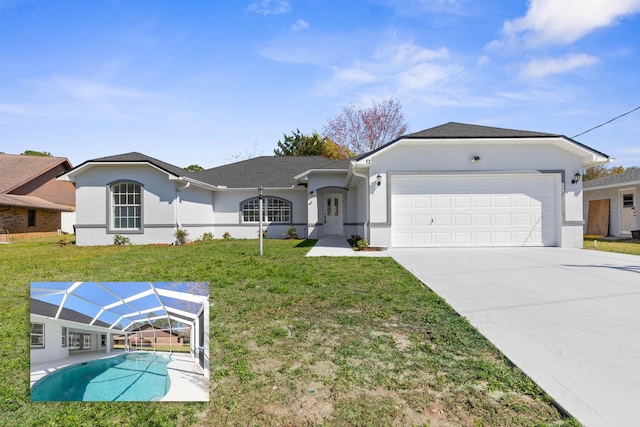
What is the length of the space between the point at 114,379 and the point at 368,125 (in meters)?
34.9

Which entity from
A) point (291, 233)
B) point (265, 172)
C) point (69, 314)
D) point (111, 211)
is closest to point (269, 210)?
point (291, 233)

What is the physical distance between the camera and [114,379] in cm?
222

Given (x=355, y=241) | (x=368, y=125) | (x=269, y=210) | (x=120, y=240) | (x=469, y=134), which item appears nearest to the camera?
(x=469, y=134)

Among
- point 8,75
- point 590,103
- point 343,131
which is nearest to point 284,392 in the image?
point 8,75

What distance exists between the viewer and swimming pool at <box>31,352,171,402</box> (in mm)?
2219

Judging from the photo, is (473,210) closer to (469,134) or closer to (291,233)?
(469,134)

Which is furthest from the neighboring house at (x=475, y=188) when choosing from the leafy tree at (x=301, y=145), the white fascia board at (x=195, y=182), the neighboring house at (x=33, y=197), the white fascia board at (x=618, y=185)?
the leafy tree at (x=301, y=145)

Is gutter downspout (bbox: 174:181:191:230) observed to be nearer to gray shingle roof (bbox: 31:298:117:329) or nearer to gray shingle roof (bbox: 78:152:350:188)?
gray shingle roof (bbox: 78:152:350:188)

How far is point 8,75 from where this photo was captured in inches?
452

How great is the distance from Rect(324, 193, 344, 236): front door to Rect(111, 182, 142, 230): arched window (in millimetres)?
8873

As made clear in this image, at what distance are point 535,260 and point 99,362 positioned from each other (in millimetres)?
9622

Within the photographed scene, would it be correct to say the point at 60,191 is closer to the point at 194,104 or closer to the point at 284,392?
the point at 194,104

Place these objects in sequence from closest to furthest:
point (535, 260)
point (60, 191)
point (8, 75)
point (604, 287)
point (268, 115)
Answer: point (604, 287) → point (535, 260) → point (8, 75) → point (268, 115) → point (60, 191)

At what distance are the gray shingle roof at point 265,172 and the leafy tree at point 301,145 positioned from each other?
13.0 metres
